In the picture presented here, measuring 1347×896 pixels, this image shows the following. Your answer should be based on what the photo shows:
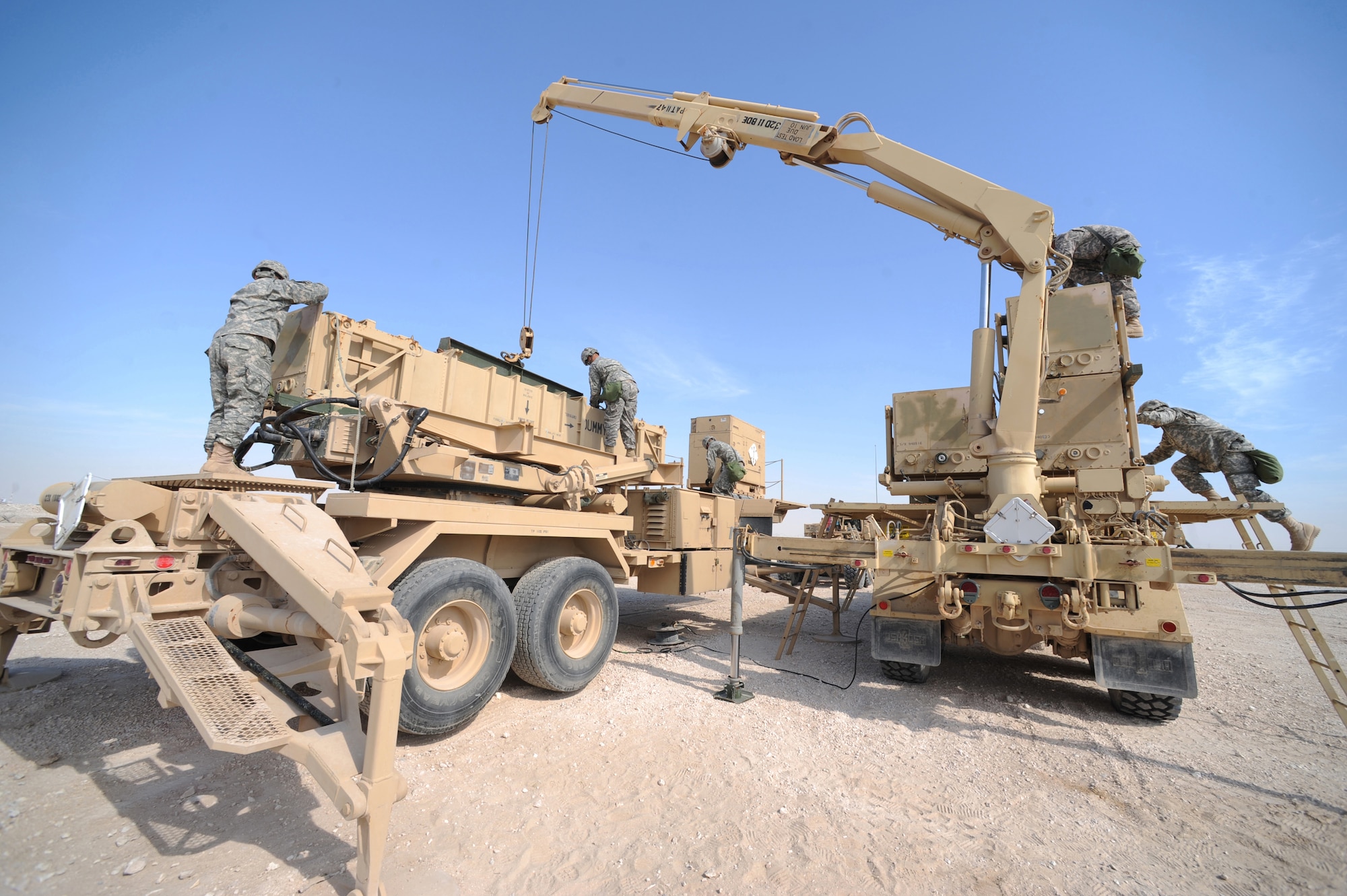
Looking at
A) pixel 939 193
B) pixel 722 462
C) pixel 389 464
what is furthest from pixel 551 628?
pixel 722 462

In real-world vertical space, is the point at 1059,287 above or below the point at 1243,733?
above

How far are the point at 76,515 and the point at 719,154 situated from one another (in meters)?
6.64

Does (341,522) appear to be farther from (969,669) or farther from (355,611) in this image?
(969,669)

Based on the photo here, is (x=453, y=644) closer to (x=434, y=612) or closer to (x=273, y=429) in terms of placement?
(x=434, y=612)

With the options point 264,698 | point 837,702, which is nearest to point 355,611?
point 264,698

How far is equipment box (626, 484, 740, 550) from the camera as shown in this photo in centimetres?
791

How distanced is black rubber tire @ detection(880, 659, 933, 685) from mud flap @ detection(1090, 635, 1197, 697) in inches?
56.7

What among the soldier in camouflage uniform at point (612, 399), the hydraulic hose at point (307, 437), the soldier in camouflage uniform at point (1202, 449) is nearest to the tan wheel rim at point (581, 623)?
the hydraulic hose at point (307, 437)

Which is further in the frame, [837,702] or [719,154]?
[719,154]

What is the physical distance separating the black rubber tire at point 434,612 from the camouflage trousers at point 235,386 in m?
1.72

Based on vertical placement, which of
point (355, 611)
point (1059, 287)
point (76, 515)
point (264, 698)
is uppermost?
point (1059, 287)

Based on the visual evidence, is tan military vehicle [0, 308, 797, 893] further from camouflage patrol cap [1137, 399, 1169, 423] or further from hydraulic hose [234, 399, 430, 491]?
camouflage patrol cap [1137, 399, 1169, 423]

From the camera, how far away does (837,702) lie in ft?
17.1

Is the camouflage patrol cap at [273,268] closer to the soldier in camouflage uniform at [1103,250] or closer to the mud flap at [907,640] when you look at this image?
the mud flap at [907,640]
